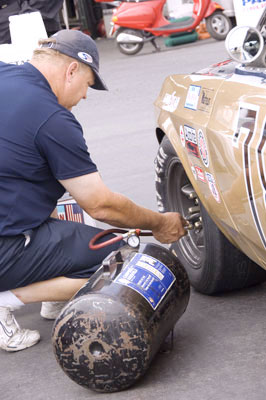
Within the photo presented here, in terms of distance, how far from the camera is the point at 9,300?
3465 mm

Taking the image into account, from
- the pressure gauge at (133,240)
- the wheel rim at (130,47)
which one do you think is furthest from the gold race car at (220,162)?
the wheel rim at (130,47)

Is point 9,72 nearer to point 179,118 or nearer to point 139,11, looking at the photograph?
point 179,118

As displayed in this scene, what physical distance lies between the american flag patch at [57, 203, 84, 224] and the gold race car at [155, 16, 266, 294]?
0.50 metres

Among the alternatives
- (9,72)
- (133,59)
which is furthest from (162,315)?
(133,59)

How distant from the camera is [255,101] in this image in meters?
2.76

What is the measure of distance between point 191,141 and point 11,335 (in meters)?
1.22

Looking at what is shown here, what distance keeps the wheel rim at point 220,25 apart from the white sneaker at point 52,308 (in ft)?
37.2

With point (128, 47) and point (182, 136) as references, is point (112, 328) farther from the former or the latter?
point (128, 47)

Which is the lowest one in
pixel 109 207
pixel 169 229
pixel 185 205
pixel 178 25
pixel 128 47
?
pixel 128 47

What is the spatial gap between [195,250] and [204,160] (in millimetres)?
844

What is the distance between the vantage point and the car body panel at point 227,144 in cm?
274

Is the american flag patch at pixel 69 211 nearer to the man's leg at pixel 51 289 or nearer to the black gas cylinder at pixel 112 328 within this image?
the man's leg at pixel 51 289

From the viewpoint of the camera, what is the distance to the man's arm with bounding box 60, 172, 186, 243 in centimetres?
320

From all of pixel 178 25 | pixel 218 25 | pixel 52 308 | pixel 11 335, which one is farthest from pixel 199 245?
pixel 218 25
